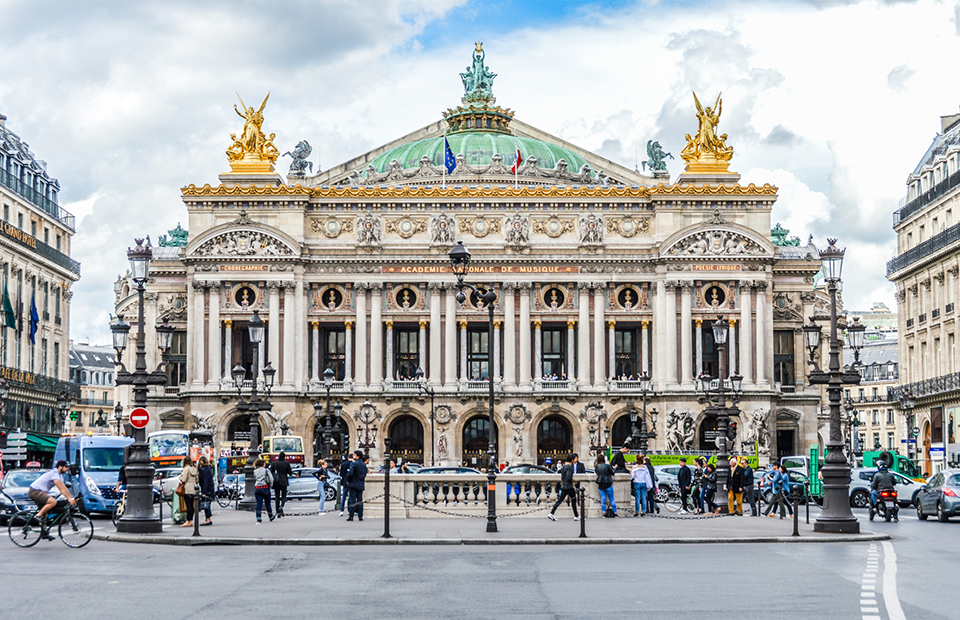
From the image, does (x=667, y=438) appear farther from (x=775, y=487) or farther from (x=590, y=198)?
(x=775, y=487)

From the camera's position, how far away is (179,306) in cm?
9806

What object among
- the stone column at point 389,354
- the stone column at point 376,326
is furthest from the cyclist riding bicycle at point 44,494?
the stone column at point 376,326

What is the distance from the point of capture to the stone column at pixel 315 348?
304 ft

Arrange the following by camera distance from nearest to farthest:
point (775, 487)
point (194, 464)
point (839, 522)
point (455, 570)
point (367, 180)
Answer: point (455, 570), point (839, 522), point (194, 464), point (775, 487), point (367, 180)

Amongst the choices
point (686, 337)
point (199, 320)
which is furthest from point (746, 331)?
point (199, 320)

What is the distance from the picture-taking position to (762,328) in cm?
9206

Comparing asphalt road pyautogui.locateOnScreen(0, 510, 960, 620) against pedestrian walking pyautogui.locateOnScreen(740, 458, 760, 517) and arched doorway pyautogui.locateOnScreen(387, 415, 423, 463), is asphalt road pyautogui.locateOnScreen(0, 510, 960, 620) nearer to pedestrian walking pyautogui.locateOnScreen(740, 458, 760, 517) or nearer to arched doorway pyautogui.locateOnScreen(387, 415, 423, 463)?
pedestrian walking pyautogui.locateOnScreen(740, 458, 760, 517)

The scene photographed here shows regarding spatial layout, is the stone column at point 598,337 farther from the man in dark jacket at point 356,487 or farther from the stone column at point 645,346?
the man in dark jacket at point 356,487

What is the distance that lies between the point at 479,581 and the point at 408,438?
70062 mm

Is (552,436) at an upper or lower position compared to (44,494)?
upper

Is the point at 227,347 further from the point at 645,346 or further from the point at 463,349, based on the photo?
the point at 645,346

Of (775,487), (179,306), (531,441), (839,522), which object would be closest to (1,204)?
(179,306)

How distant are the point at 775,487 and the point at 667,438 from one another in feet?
138

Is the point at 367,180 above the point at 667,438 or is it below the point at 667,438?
above
